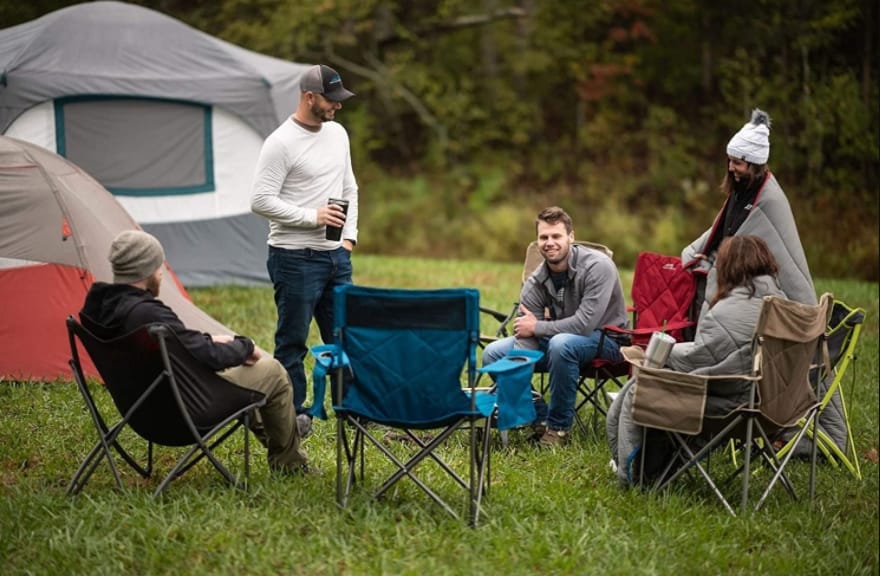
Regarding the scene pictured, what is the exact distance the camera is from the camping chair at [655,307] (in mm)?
4996

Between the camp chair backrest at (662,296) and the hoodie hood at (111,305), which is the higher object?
the hoodie hood at (111,305)

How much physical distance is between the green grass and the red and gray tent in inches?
43.8

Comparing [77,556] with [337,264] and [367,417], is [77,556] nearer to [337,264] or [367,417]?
[367,417]

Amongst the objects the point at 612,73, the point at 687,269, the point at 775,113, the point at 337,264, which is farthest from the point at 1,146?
the point at 612,73

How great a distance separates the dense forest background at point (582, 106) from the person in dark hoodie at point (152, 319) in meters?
9.90

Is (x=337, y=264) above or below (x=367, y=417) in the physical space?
above

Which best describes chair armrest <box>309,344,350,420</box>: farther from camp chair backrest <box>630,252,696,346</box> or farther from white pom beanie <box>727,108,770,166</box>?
white pom beanie <box>727,108,770,166</box>

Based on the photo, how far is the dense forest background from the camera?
14.4 m

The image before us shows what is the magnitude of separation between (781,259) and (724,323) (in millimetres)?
641

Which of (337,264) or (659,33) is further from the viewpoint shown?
(659,33)

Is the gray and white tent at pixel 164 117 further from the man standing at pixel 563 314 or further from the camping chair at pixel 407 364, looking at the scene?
the camping chair at pixel 407 364

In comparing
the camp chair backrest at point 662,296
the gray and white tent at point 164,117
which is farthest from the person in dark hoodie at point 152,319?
the gray and white tent at point 164,117

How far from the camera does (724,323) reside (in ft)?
13.5

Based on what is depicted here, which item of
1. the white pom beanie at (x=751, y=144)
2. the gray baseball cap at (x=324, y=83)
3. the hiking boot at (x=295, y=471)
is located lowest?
the hiking boot at (x=295, y=471)
